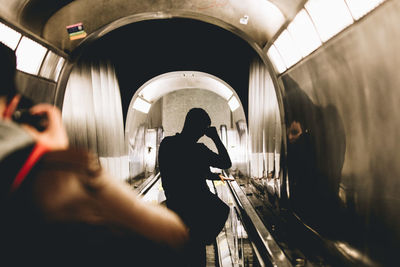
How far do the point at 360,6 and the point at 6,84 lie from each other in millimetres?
1976

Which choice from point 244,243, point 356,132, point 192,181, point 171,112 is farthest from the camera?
point 171,112

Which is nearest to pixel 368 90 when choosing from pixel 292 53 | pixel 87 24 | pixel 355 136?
pixel 355 136

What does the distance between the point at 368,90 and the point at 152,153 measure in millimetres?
8525

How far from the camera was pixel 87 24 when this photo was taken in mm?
3133

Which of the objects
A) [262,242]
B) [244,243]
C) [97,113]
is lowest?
[244,243]

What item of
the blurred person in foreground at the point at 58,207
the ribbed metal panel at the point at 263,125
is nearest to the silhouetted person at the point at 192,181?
the blurred person in foreground at the point at 58,207

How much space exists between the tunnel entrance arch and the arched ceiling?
10.5ft

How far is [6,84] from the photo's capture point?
2.34 ft

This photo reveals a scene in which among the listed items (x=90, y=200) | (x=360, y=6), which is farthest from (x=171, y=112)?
(x=90, y=200)

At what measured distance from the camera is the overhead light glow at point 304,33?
2.27 metres

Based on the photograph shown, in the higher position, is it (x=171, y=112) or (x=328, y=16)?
(x=171, y=112)

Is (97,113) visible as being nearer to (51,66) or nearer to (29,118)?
(51,66)

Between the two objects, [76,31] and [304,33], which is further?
[76,31]

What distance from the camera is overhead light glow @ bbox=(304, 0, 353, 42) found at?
1788mm
